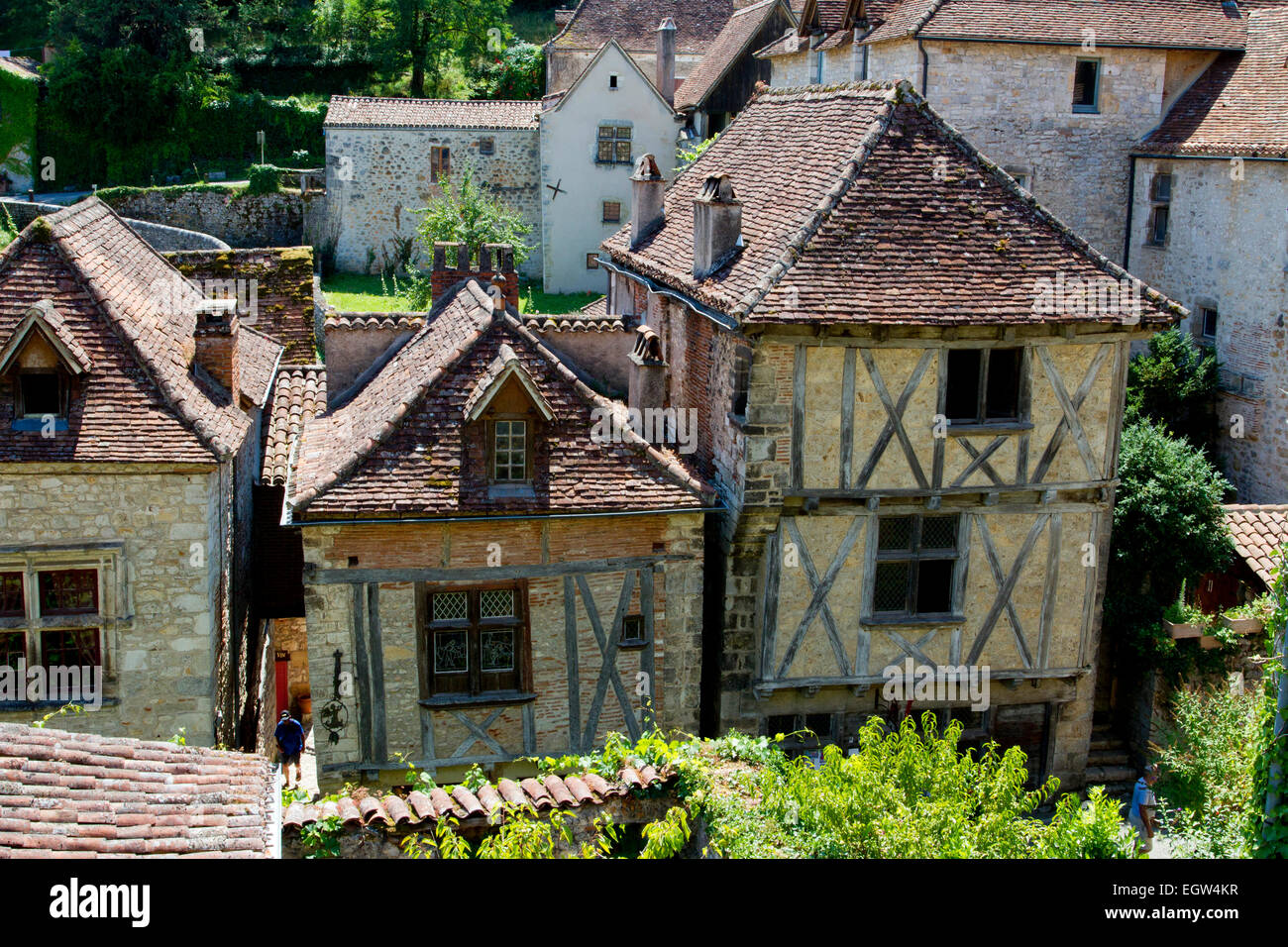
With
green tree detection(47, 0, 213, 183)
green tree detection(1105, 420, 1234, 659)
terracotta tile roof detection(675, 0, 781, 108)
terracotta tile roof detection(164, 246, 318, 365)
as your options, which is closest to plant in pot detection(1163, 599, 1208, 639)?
green tree detection(1105, 420, 1234, 659)

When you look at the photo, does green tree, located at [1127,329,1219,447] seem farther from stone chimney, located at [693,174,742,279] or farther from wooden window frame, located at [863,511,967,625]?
stone chimney, located at [693,174,742,279]

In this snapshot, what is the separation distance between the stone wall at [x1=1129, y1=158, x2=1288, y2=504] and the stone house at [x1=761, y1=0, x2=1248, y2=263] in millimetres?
1332

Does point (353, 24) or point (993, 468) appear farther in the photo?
point (353, 24)

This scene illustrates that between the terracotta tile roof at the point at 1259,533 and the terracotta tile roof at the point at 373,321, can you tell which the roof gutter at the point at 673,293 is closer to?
the terracotta tile roof at the point at 373,321

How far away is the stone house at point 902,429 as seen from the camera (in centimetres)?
1391

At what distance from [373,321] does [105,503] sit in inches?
189

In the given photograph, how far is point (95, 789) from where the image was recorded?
293 inches

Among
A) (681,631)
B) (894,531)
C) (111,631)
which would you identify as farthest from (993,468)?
(111,631)

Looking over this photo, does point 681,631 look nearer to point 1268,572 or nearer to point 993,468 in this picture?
point 993,468

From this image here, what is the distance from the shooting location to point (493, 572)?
44.8ft

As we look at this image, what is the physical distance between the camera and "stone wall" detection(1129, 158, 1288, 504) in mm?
23000

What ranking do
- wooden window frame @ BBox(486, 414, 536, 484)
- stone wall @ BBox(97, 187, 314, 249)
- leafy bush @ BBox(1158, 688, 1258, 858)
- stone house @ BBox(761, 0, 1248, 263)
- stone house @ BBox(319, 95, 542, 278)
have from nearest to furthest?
leafy bush @ BBox(1158, 688, 1258, 858) < wooden window frame @ BBox(486, 414, 536, 484) < stone house @ BBox(761, 0, 1248, 263) < stone house @ BBox(319, 95, 542, 278) < stone wall @ BBox(97, 187, 314, 249)

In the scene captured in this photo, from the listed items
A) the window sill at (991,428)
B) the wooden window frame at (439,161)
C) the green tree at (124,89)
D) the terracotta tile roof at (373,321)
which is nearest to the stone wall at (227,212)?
the wooden window frame at (439,161)
